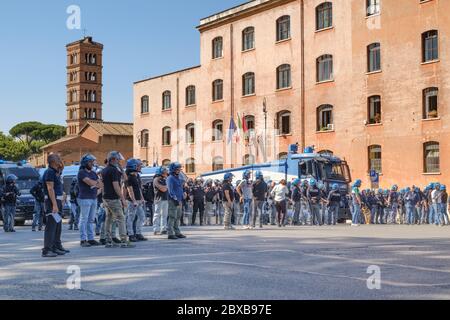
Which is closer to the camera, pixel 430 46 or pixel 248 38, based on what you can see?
pixel 430 46

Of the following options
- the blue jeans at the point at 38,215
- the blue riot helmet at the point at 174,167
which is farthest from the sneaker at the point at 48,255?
the blue jeans at the point at 38,215

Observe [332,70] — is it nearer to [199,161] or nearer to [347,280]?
[199,161]

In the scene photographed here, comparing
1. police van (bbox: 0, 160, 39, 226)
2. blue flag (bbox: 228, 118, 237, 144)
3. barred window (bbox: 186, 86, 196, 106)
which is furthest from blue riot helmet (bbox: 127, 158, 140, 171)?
barred window (bbox: 186, 86, 196, 106)

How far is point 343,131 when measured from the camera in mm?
38188

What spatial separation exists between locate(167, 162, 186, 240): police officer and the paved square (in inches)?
29.9

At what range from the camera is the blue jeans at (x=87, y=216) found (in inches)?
550

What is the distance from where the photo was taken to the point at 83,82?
303 ft

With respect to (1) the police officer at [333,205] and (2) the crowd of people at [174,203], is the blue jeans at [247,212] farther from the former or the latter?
(1) the police officer at [333,205]

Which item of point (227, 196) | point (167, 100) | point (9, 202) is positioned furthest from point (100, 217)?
point (167, 100)

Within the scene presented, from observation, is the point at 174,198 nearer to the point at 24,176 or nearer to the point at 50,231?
the point at 50,231

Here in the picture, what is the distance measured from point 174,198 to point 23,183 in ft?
41.4

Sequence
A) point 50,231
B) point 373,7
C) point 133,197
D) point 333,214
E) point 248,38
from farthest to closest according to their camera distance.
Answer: point 248,38 < point 373,7 < point 333,214 < point 133,197 < point 50,231
